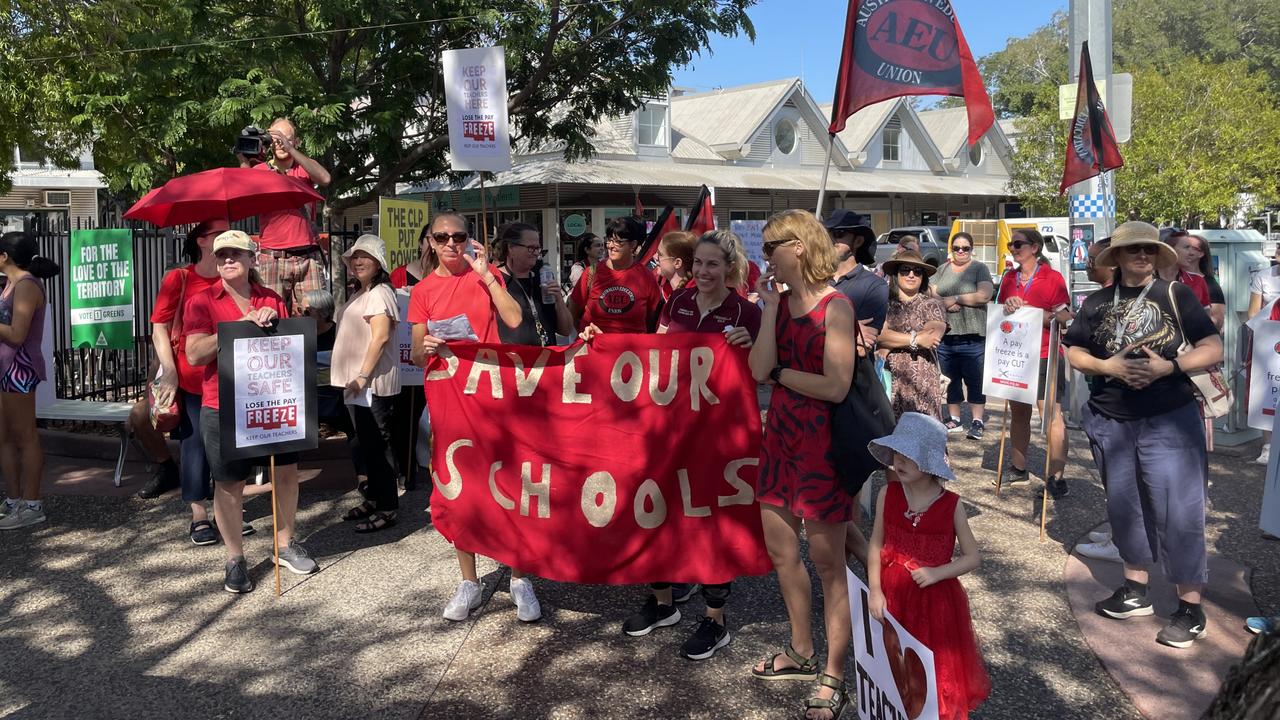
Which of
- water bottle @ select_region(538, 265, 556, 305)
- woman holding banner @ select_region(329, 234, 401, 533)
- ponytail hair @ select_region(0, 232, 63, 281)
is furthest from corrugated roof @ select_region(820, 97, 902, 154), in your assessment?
ponytail hair @ select_region(0, 232, 63, 281)

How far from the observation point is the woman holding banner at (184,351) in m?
5.70

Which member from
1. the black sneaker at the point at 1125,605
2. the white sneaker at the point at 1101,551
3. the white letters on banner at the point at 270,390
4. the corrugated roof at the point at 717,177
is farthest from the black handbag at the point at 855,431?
the corrugated roof at the point at 717,177

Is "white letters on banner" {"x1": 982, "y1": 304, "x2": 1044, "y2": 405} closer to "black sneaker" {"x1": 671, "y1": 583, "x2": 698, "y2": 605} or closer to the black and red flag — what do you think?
the black and red flag

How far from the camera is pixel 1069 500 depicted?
23.4 feet

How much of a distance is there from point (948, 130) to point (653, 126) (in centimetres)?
2028

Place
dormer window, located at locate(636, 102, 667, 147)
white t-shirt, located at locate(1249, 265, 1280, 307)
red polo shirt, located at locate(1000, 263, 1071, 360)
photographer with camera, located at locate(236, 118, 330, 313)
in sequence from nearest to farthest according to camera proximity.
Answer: photographer with camera, located at locate(236, 118, 330, 313), red polo shirt, located at locate(1000, 263, 1071, 360), white t-shirt, located at locate(1249, 265, 1280, 307), dormer window, located at locate(636, 102, 667, 147)

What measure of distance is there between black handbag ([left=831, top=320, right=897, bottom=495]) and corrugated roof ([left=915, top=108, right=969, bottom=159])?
42223mm

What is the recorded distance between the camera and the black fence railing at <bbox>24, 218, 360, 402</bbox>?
32.8ft

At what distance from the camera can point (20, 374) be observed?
20.9 ft

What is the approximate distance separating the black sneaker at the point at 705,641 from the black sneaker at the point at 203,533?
3274 mm

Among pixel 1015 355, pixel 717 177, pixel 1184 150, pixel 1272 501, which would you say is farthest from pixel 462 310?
pixel 1184 150

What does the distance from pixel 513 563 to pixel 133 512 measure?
11.5ft

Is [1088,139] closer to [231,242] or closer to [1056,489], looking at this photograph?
[1056,489]

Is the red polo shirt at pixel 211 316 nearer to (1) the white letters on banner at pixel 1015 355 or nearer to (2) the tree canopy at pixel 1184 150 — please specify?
(1) the white letters on banner at pixel 1015 355
